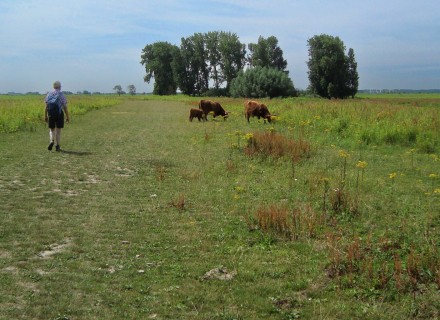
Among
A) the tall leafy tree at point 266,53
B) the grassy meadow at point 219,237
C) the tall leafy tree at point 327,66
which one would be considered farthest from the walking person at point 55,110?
the tall leafy tree at point 266,53

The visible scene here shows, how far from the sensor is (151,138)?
18359 millimetres

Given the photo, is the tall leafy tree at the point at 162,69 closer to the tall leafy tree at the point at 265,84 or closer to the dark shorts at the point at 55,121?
the tall leafy tree at the point at 265,84

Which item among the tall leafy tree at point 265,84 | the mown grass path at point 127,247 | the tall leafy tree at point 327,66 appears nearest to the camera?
the mown grass path at point 127,247

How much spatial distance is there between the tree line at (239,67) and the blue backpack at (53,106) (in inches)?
Result: 1926

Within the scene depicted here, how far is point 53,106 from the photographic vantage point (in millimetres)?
13609

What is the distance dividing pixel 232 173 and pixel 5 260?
6194mm

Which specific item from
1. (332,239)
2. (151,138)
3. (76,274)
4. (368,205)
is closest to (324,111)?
(151,138)

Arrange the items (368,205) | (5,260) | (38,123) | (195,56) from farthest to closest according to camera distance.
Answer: (195,56) → (38,123) → (368,205) → (5,260)

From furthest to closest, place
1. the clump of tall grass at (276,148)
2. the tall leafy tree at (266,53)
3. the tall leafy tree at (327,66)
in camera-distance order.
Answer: the tall leafy tree at (266,53)
the tall leafy tree at (327,66)
the clump of tall grass at (276,148)

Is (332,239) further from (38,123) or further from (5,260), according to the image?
(38,123)

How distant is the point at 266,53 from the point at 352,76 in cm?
1842

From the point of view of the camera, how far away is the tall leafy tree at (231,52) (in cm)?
9719

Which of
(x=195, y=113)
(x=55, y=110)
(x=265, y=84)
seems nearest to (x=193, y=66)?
(x=265, y=84)

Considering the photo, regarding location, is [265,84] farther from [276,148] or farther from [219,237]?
[219,237]
